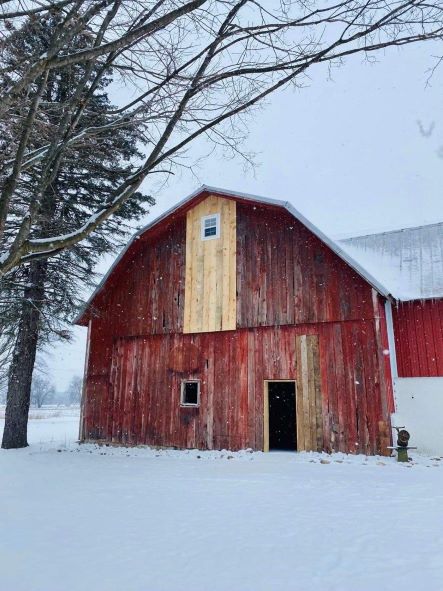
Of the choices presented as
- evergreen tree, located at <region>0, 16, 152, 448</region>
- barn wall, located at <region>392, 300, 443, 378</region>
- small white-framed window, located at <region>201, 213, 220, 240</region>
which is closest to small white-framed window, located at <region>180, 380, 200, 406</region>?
evergreen tree, located at <region>0, 16, 152, 448</region>

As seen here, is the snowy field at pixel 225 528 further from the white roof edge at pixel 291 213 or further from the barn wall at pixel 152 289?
the barn wall at pixel 152 289

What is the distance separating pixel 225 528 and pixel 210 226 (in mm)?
8502

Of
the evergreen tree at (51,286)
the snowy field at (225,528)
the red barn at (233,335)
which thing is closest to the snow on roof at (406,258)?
the red barn at (233,335)

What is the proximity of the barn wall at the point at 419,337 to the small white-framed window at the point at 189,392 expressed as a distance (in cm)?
501

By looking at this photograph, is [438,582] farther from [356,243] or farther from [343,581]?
[356,243]

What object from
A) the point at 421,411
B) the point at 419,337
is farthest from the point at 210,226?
the point at 421,411

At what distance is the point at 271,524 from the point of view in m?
4.69

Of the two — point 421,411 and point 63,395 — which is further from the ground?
point 63,395

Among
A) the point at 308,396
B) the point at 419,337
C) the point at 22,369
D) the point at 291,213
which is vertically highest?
the point at 291,213

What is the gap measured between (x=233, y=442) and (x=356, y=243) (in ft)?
23.4

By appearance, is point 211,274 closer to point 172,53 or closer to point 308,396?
point 308,396

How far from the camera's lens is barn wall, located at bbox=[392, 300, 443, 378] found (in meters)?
9.98

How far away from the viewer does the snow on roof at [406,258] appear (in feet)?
34.4

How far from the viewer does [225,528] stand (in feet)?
15.0
